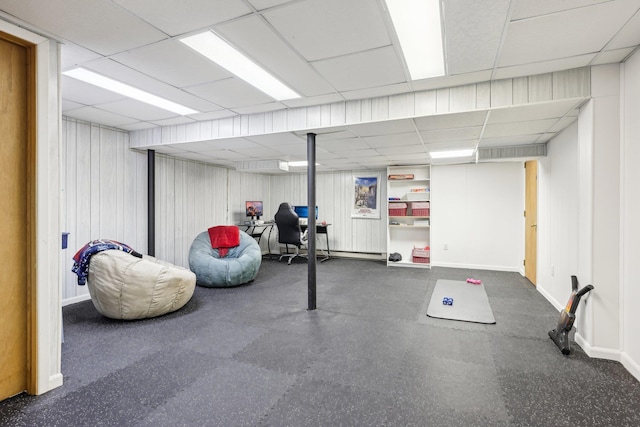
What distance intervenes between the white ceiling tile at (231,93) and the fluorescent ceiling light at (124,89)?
512mm

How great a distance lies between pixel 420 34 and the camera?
6.75ft

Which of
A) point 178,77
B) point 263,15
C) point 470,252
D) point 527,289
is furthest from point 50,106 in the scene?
point 470,252

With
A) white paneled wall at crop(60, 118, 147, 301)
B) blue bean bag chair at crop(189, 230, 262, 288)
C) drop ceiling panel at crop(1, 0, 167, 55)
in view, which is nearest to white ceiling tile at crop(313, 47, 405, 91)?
drop ceiling panel at crop(1, 0, 167, 55)

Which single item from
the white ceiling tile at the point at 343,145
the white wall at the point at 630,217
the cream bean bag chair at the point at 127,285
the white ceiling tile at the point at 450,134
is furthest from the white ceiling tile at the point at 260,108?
the white wall at the point at 630,217

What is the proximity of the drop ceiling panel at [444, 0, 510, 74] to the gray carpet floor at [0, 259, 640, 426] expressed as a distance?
237 cm

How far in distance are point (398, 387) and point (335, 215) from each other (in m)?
5.82

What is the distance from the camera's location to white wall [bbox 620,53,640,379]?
7.36 feet

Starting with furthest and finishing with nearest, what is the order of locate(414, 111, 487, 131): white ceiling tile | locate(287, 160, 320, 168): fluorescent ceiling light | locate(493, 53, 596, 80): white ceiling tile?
locate(287, 160, 320, 168): fluorescent ceiling light, locate(414, 111, 487, 131): white ceiling tile, locate(493, 53, 596, 80): white ceiling tile

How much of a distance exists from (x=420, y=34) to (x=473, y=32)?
1.08ft

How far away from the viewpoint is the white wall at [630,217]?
224cm

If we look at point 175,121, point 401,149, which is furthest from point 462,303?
point 175,121

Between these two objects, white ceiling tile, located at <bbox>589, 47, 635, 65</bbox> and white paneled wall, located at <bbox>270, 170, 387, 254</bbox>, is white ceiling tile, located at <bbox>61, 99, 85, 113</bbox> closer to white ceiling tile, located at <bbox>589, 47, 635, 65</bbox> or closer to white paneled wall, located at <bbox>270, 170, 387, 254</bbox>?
white ceiling tile, located at <bbox>589, 47, 635, 65</bbox>

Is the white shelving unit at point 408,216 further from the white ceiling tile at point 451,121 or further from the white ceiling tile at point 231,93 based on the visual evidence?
the white ceiling tile at point 231,93

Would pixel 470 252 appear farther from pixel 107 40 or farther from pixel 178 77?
pixel 107 40
